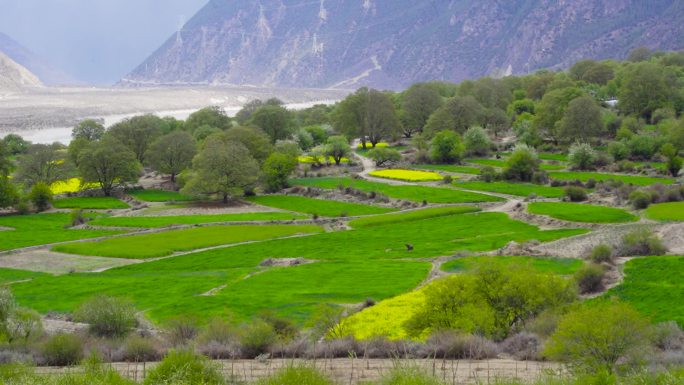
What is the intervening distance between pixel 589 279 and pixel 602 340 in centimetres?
1566

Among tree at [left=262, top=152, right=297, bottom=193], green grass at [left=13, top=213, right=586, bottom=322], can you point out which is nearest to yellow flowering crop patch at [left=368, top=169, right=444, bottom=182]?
tree at [left=262, top=152, right=297, bottom=193]

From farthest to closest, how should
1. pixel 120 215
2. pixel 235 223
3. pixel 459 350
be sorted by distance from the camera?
pixel 120 215, pixel 235 223, pixel 459 350

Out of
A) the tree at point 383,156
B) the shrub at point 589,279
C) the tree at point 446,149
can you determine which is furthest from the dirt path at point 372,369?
the tree at point 446,149

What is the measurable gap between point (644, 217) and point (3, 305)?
49.4 m

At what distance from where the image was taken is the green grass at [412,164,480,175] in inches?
3766

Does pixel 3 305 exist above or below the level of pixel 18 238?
above

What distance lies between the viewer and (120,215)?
248 feet

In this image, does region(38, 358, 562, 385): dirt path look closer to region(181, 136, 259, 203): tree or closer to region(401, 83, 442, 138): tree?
region(181, 136, 259, 203): tree

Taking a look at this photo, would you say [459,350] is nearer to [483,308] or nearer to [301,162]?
[483,308]

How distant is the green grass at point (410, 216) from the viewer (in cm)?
6569

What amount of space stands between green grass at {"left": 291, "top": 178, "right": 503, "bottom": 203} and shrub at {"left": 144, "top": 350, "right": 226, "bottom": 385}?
186 feet

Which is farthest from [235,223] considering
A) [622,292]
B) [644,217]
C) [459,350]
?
[459,350]

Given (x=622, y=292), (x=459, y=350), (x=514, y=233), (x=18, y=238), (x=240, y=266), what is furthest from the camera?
(x=18, y=238)

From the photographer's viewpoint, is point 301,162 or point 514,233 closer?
point 514,233
